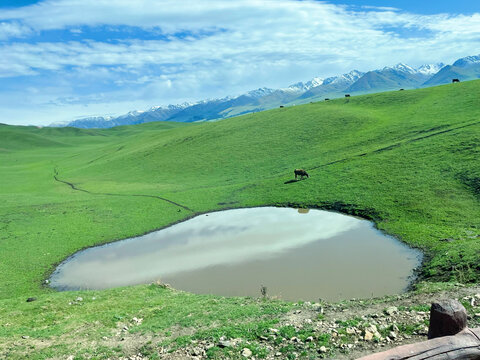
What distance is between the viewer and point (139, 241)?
1483 inches

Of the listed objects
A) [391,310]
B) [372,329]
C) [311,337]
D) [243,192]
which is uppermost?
[372,329]

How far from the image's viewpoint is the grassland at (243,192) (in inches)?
731

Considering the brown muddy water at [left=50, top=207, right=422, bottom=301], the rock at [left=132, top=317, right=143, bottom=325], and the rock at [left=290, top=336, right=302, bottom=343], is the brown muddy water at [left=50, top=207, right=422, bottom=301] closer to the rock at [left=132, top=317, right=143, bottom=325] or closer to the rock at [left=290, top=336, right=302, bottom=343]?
the rock at [left=132, top=317, right=143, bottom=325]

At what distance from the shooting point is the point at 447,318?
278 inches

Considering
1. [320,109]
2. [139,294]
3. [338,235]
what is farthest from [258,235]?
[320,109]

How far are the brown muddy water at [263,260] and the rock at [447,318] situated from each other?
14.2 m

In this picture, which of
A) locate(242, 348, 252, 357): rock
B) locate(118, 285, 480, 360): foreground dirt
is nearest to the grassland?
locate(118, 285, 480, 360): foreground dirt

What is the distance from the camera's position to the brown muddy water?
2341cm

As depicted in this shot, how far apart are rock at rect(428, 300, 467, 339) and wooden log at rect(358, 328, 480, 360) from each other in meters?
0.18

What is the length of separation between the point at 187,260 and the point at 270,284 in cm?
992

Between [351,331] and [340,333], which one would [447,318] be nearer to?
[351,331]

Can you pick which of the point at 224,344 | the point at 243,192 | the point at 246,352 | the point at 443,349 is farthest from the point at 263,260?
the point at 243,192

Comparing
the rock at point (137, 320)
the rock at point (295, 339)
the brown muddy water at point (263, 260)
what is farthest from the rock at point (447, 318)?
the rock at point (137, 320)

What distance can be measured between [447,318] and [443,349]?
0.78 metres
